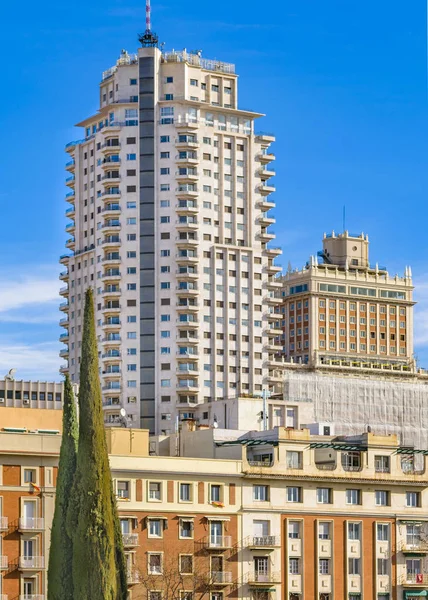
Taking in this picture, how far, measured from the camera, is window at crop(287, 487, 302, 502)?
4577 inches

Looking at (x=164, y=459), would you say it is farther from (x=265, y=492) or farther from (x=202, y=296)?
(x=202, y=296)

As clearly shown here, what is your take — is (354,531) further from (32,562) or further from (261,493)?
(32,562)

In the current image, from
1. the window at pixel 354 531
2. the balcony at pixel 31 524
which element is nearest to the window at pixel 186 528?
the balcony at pixel 31 524

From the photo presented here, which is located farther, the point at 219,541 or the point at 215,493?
the point at 215,493

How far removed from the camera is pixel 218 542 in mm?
112375

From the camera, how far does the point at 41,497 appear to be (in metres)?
106

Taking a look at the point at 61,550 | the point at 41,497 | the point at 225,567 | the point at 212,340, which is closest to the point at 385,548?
the point at 225,567

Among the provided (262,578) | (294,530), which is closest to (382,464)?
(294,530)

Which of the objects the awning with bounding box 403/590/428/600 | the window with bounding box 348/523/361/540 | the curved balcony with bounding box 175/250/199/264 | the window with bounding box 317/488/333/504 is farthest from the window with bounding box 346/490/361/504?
the curved balcony with bounding box 175/250/199/264

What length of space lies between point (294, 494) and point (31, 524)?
2006 cm

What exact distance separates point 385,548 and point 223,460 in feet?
45.9

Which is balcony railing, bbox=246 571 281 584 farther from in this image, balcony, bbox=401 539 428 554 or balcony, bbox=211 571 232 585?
balcony, bbox=401 539 428 554

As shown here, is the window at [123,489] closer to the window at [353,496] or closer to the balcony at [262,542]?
the balcony at [262,542]

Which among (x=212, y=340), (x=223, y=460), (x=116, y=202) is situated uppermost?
(x=116, y=202)
